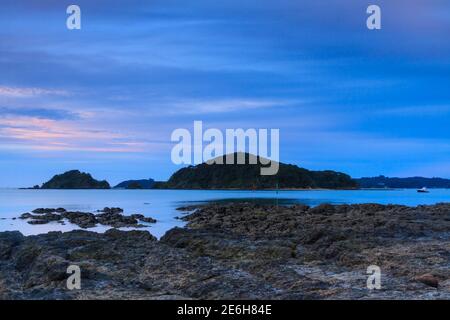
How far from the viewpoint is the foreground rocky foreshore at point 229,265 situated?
46.9ft

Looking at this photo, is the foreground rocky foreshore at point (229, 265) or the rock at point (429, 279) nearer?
the foreground rocky foreshore at point (229, 265)

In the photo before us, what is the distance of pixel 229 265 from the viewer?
1845cm

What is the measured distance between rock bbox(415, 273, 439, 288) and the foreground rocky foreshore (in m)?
0.03

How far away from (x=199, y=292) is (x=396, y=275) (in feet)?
21.9

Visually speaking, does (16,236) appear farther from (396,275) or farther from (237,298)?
(396,275)

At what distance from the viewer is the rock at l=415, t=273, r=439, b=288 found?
1452 centimetres

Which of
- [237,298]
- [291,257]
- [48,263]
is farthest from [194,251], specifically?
[237,298]

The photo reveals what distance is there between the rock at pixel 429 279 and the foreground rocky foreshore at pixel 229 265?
3 cm

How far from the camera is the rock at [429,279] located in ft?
47.7

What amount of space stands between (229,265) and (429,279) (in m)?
6.99

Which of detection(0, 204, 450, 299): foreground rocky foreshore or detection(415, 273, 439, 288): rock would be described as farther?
detection(415, 273, 439, 288): rock

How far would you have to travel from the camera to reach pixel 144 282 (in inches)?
638
